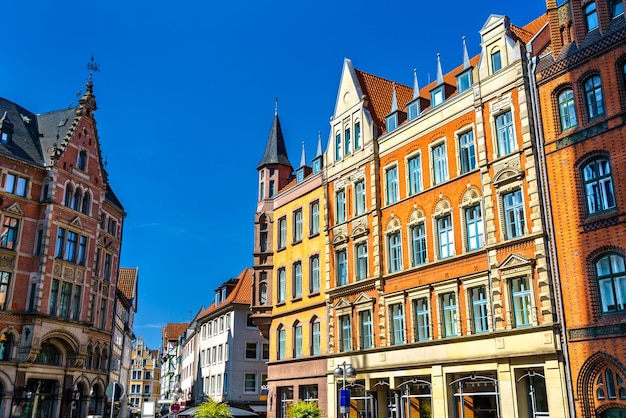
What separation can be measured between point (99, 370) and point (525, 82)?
3585cm

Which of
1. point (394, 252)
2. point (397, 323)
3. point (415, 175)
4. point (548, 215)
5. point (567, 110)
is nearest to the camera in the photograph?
point (548, 215)

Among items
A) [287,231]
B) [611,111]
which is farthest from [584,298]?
[287,231]

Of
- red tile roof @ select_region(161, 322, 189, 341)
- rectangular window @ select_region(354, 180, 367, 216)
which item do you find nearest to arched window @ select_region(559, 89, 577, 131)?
rectangular window @ select_region(354, 180, 367, 216)

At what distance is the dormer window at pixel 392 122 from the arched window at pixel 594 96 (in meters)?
11.7

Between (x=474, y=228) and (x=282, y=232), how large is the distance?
60.7ft

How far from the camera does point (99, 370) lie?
152ft

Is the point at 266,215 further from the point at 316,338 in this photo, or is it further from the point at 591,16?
the point at 591,16

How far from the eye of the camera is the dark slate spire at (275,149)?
47719 mm

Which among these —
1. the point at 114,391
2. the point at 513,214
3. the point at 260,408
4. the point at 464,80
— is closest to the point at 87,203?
the point at 260,408

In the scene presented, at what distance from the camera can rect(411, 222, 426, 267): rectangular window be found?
30953 millimetres

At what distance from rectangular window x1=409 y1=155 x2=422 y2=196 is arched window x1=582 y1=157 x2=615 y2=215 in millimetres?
9357

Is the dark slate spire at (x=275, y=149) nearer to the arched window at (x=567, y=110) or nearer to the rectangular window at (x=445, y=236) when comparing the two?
the rectangular window at (x=445, y=236)

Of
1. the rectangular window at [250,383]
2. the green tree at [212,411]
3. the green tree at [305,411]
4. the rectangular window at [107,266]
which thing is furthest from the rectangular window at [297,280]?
the rectangular window at [250,383]

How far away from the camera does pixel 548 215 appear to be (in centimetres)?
2452
